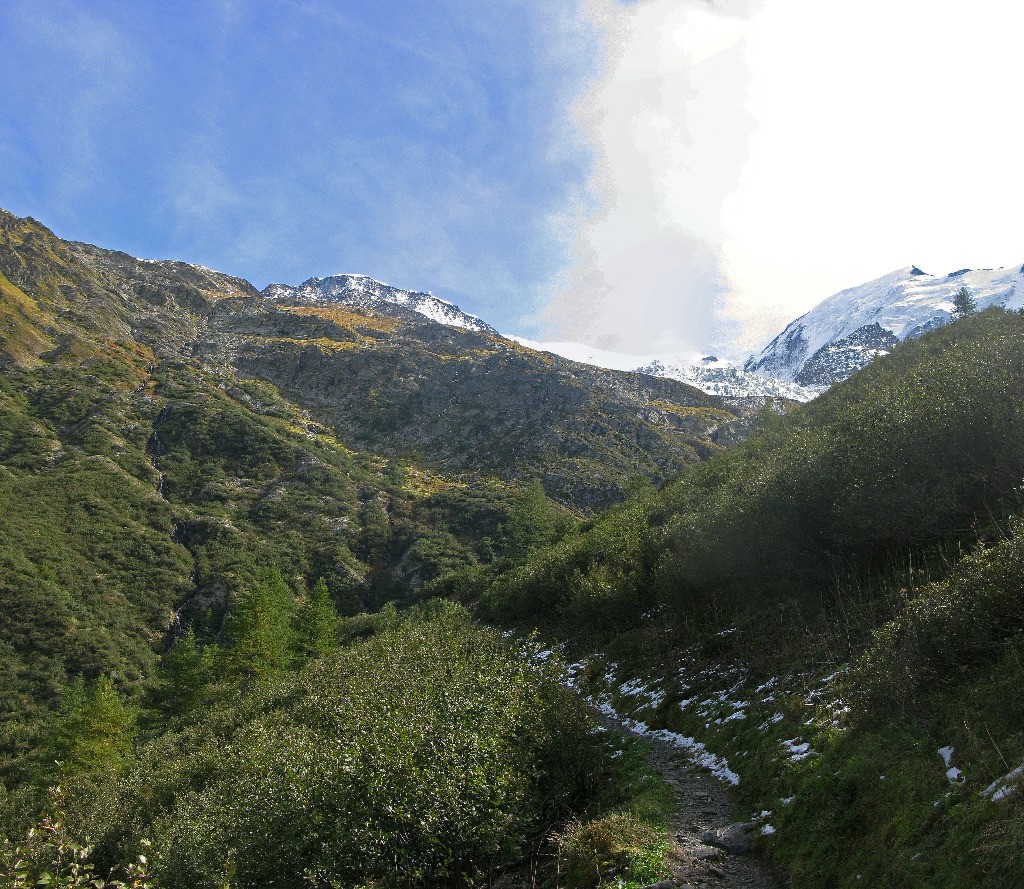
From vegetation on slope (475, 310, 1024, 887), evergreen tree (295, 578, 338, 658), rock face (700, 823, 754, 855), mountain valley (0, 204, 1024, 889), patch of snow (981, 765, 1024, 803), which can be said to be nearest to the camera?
patch of snow (981, 765, 1024, 803)

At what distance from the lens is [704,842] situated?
45.7ft

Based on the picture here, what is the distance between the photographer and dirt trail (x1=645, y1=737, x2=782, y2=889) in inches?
483

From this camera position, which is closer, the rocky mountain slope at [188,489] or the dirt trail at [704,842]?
the dirt trail at [704,842]

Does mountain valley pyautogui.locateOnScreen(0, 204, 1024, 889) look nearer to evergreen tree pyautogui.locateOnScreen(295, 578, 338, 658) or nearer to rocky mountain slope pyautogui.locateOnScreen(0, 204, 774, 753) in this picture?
evergreen tree pyautogui.locateOnScreen(295, 578, 338, 658)

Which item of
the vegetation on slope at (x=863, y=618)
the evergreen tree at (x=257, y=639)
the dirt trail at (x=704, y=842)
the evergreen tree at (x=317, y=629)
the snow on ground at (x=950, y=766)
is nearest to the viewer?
the snow on ground at (x=950, y=766)

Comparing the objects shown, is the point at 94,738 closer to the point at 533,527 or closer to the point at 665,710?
the point at 665,710

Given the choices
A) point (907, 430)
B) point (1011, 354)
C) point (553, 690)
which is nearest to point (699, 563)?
point (907, 430)

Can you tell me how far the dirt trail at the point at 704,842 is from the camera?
40.2ft

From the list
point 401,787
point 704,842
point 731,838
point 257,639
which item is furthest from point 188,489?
point 731,838

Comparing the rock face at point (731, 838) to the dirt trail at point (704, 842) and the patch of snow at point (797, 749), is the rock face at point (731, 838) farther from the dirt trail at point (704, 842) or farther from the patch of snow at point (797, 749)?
the patch of snow at point (797, 749)

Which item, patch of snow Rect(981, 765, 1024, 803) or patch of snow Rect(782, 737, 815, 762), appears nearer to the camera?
patch of snow Rect(981, 765, 1024, 803)

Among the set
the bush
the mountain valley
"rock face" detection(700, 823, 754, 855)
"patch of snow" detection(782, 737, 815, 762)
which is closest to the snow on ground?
the mountain valley

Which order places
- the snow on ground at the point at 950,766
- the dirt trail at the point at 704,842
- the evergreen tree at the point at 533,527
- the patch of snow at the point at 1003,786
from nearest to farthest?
the patch of snow at the point at 1003,786, the snow on ground at the point at 950,766, the dirt trail at the point at 704,842, the evergreen tree at the point at 533,527

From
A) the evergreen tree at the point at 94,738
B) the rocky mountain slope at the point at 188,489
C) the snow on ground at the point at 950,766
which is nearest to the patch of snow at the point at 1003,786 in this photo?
the snow on ground at the point at 950,766
